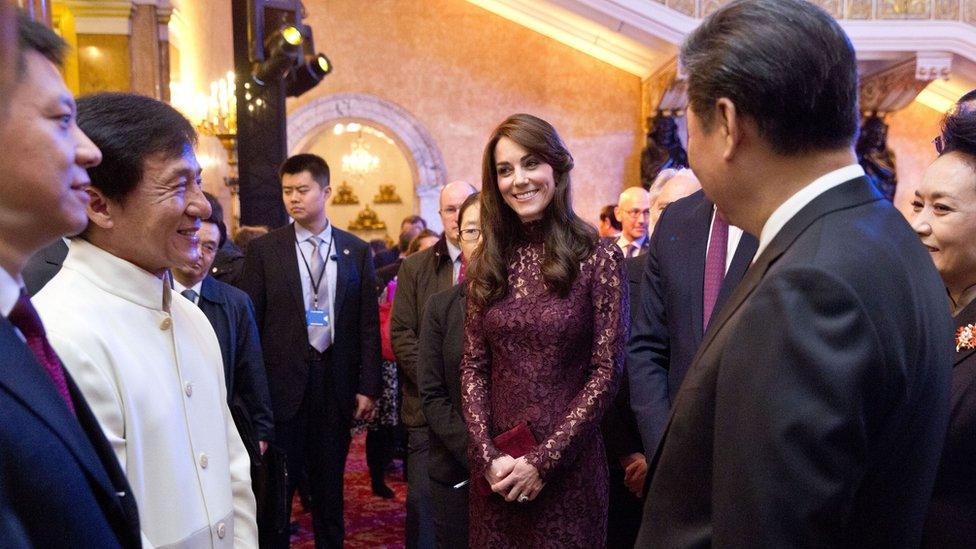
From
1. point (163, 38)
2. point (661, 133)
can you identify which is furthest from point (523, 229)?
point (661, 133)

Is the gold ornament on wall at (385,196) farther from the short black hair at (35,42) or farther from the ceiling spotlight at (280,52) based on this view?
the short black hair at (35,42)

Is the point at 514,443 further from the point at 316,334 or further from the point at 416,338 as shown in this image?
the point at 316,334

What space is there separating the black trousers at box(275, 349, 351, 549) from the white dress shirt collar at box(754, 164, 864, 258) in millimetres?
3181

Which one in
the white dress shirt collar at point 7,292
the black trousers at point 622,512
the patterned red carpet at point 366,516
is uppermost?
the white dress shirt collar at point 7,292

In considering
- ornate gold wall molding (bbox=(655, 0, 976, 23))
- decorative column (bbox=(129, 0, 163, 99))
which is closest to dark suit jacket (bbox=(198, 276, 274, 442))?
decorative column (bbox=(129, 0, 163, 99))

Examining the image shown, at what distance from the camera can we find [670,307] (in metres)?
2.54

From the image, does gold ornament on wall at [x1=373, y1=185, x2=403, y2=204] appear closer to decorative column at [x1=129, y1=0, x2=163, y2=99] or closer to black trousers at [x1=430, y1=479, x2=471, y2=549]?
decorative column at [x1=129, y1=0, x2=163, y2=99]

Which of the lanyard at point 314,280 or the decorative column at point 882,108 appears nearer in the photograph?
the lanyard at point 314,280

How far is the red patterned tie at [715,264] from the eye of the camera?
244 centimetres

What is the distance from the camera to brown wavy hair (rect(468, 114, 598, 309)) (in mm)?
2621

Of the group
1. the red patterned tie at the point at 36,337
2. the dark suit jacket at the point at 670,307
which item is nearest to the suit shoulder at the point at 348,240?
the dark suit jacket at the point at 670,307

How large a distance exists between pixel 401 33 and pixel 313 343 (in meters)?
Answer: 9.87

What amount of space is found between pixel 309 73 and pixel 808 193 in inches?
244

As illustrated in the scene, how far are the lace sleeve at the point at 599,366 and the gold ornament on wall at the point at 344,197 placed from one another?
578 inches
